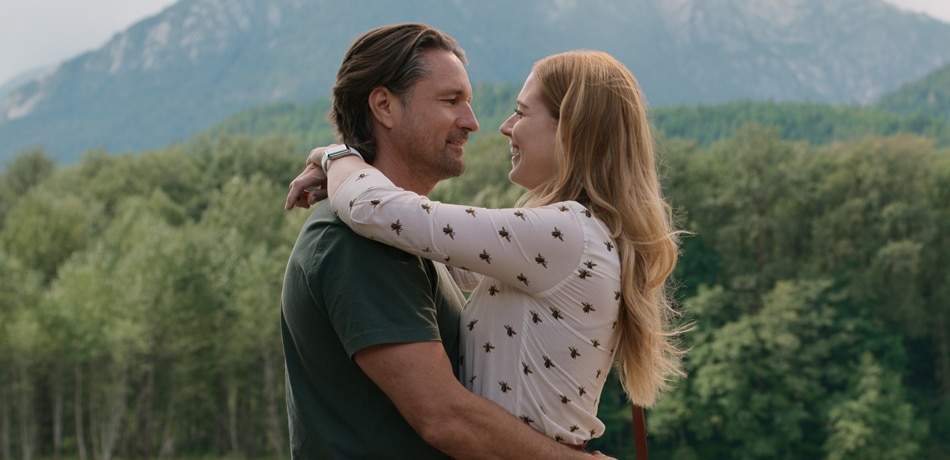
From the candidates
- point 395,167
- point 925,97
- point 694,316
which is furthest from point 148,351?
point 925,97

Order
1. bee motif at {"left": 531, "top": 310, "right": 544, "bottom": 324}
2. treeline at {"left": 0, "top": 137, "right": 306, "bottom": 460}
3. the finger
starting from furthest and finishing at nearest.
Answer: treeline at {"left": 0, "top": 137, "right": 306, "bottom": 460} → the finger → bee motif at {"left": 531, "top": 310, "right": 544, "bottom": 324}

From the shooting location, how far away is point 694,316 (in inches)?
1750

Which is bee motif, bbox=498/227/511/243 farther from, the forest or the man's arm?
the forest

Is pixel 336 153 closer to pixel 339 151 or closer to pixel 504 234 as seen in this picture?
pixel 339 151

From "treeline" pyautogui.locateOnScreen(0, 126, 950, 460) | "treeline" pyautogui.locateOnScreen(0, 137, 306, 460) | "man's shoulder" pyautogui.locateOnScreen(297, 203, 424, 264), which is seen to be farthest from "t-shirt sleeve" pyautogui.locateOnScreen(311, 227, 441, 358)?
"treeline" pyautogui.locateOnScreen(0, 137, 306, 460)

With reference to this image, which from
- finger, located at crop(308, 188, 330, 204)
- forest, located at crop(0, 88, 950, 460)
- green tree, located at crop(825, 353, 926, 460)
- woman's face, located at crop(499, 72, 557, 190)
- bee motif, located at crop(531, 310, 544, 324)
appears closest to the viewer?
bee motif, located at crop(531, 310, 544, 324)

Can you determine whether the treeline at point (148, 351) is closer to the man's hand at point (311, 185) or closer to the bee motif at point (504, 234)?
the man's hand at point (311, 185)

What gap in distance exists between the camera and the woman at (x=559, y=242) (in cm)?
271

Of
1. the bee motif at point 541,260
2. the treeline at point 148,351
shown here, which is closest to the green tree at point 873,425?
the treeline at point 148,351

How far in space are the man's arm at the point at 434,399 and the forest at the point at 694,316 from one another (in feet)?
A: 107

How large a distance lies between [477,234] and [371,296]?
303 millimetres

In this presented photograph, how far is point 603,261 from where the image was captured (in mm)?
2809

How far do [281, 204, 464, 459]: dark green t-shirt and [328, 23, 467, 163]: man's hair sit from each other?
383 mm

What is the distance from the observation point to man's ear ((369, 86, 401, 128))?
123 inches
